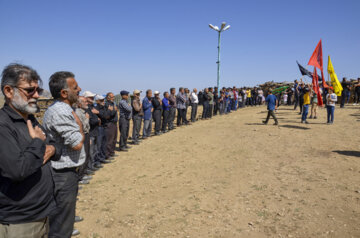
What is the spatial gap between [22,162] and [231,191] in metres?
4.18

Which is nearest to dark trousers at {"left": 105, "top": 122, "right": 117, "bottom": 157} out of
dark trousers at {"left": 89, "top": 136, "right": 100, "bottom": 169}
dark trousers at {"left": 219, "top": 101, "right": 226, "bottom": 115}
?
dark trousers at {"left": 89, "top": 136, "right": 100, "bottom": 169}

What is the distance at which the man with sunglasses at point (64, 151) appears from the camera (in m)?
2.43

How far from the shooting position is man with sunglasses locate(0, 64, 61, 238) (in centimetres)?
173

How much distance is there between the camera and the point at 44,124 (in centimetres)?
256

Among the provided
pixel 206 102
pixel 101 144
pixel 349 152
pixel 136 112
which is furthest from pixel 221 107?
pixel 101 144

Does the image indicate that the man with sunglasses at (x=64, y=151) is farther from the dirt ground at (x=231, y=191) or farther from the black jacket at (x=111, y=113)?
the black jacket at (x=111, y=113)

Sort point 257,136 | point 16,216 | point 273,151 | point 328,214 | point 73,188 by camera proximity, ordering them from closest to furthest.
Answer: point 16,216
point 73,188
point 328,214
point 273,151
point 257,136

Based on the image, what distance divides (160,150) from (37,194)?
672cm

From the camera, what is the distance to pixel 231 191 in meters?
4.96

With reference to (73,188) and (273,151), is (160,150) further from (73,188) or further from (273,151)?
(73,188)

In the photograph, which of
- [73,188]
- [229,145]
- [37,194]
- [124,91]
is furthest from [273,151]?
[37,194]

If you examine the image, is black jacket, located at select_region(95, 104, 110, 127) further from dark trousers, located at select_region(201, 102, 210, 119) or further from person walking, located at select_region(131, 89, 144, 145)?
dark trousers, located at select_region(201, 102, 210, 119)

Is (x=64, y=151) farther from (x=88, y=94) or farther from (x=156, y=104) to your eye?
(x=156, y=104)

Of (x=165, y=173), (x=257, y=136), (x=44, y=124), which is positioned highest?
(x=44, y=124)
